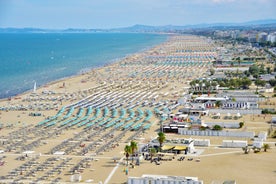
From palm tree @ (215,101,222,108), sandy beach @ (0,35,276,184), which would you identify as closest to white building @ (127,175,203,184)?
sandy beach @ (0,35,276,184)

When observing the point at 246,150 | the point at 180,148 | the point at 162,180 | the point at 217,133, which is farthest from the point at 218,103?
the point at 162,180

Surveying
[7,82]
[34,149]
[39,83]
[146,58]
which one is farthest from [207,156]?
[146,58]

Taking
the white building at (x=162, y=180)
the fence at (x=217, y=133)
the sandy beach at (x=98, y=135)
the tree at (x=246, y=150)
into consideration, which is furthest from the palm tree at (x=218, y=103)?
the white building at (x=162, y=180)

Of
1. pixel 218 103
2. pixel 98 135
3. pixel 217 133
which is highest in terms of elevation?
pixel 218 103

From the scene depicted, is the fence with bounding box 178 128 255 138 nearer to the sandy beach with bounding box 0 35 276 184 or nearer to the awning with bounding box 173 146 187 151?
the sandy beach with bounding box 0 35 276 184

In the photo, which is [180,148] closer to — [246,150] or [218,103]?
[246,150]

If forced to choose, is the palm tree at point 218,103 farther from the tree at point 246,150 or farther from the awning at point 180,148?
the awning at point 180,148

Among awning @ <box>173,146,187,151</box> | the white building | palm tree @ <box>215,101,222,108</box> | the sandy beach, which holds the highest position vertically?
the white building

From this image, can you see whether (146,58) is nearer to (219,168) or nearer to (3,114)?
(3,114)
